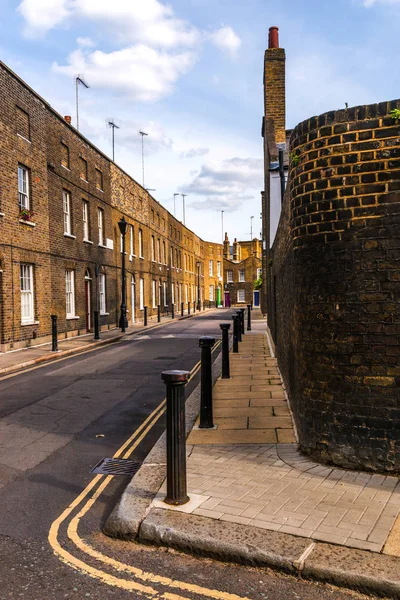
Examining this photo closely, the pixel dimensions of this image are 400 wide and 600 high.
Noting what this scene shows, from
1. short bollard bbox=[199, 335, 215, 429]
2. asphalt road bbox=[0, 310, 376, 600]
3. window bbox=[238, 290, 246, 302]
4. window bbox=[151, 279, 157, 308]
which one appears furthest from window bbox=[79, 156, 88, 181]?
window bbox=[238, 290, 246, 302]

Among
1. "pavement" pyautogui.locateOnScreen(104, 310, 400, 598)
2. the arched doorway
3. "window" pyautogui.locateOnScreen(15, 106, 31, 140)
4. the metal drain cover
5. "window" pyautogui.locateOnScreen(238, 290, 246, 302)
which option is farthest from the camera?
"window" pyautogui.locateOnScreen(238, 290, 246, 302)

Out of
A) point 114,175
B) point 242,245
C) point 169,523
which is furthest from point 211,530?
point 242,245

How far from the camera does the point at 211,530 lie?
3.52 m

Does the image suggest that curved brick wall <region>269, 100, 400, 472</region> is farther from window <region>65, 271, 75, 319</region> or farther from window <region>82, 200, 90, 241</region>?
window <region>82, 200, 90, 241</region>

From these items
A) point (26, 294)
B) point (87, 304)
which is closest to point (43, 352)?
point (26, 294)

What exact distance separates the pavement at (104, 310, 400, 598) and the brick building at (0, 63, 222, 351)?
12124 millimetres

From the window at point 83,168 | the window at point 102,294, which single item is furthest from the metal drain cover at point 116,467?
the window at point 102,294

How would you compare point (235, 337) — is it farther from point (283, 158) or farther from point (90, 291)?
point (90, 291)

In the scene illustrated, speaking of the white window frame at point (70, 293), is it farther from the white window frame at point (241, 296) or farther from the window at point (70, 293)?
the white window frame at point (241, 296)

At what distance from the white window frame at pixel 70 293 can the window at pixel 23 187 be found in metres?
4.22

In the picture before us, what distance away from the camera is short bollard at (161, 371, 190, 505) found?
13.2ft

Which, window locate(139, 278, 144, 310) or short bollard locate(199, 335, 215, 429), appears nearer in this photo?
short bollard locate(199, 335, 215, 429)

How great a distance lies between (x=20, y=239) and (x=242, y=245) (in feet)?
204

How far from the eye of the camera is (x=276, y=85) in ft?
72.6
